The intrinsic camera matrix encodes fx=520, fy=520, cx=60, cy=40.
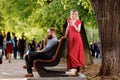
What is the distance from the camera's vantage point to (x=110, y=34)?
14727 mm

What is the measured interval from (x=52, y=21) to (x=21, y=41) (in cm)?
563

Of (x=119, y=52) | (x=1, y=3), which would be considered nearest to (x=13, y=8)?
(x=1, y=3)

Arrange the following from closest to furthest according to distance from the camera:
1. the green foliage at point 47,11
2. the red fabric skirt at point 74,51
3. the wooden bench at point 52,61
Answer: the wooden bench at point 52,61 → the red fabric skirt at point 74,51 → the green foliage at point 47,11

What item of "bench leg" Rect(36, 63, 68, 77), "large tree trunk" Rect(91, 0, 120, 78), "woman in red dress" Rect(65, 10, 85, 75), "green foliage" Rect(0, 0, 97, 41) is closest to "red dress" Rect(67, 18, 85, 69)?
"woman in red dress" Rect(65, 10, 85, 75)

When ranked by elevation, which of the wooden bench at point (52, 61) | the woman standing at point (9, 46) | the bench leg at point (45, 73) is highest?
the wooden bench at point (52, 61)

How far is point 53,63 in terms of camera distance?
13188mm

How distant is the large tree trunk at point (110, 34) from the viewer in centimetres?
1469

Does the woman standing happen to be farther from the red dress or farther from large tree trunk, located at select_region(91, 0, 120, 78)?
the red dress

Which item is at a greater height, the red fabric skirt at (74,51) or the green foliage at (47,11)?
the green foliage at (47,11)

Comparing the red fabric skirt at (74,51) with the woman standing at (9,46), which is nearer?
the red fabric skirt at (74,51)

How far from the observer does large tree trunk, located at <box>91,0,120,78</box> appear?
14688 mm

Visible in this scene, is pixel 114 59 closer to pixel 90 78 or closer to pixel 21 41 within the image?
pixel 90 78

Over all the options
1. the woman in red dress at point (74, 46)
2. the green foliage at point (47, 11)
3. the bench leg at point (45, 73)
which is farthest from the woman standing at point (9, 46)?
the bench leg at point (45, 73)

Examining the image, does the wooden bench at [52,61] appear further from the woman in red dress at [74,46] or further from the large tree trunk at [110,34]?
the large tree trunk at [110,34]
